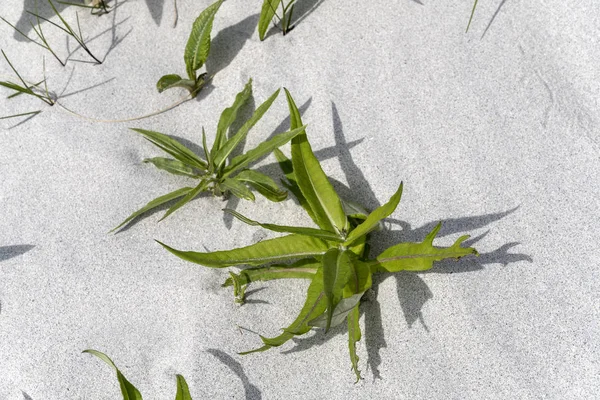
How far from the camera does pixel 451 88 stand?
6.32ft

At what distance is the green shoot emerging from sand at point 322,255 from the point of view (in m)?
1.56

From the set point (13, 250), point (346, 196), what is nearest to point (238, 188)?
point (346, 196)

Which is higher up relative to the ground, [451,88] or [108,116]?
[108,116]

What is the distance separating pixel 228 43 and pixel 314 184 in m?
0.67

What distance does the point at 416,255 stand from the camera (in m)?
1.61

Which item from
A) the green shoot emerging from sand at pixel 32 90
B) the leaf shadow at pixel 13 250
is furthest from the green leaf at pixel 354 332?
the green shoot emerging from sand at pixel 32 90

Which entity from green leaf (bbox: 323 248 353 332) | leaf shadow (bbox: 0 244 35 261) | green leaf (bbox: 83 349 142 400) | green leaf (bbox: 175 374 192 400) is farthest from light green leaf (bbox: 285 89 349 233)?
leaf shadow (bbox: 0 244 35 261)

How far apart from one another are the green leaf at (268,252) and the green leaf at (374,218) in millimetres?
94

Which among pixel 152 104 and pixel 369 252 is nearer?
pixel 369 252

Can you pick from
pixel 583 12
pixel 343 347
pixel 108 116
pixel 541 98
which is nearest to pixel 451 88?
pixel 541 98

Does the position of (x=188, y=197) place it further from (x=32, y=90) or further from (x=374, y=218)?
(x=32, y=90)

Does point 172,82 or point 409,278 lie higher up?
point 172,82

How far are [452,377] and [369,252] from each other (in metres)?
0.42

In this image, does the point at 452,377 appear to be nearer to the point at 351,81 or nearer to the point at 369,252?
the point at 369,252
